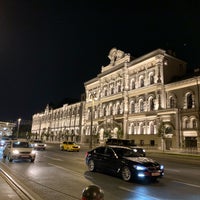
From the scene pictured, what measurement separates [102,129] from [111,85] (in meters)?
11.8

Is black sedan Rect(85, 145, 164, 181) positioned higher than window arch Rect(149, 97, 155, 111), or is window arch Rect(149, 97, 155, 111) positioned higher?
window arch Rect(149, 97, 155, 111)

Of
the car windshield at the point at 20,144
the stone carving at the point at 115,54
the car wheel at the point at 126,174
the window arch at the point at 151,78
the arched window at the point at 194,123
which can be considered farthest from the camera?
the stone carving at the point at 115,54

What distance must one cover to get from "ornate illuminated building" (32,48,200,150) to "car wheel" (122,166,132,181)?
991 inches

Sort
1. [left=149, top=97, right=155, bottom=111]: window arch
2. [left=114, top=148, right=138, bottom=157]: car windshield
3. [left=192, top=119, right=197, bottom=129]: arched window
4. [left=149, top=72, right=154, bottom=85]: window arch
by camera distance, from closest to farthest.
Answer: [left=114, top=148, right=138, bottom=157]: car windshield < [left=192, top=119, right=197, bottom=129]: arched window < [left=149, top=97, right=155, bottom=111]: window arch < [left=149, top=72, right=154, bottom=85]: window arch

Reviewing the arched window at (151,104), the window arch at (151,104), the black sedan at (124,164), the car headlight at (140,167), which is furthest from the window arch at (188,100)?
the car headlight at (140,167)

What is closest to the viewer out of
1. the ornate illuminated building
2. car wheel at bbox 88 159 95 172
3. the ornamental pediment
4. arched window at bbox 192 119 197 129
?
car wheel at bbox 88 159 95 172

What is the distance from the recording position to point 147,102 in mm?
50625

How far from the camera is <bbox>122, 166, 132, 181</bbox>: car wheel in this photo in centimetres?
1106

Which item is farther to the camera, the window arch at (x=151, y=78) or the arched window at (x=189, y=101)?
the window arch at (x=151, y=78)

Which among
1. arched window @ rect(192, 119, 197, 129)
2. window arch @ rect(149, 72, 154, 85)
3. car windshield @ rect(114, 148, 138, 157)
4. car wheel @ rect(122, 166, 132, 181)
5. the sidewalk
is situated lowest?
the sidewalk

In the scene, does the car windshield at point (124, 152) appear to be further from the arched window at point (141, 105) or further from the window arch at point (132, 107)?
the window arch at point (132, 107)

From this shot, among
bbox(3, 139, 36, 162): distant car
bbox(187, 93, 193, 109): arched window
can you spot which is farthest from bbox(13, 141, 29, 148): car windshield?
bbox(187, 93, 193, 109): arched window

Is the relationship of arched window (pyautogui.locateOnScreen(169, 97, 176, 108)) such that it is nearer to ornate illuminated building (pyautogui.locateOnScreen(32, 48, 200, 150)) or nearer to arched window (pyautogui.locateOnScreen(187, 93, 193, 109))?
ornate illuminated building (pyautogui.locateOnScreen(32, 48, 200, 150))

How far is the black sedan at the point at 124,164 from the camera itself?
35.4ft
